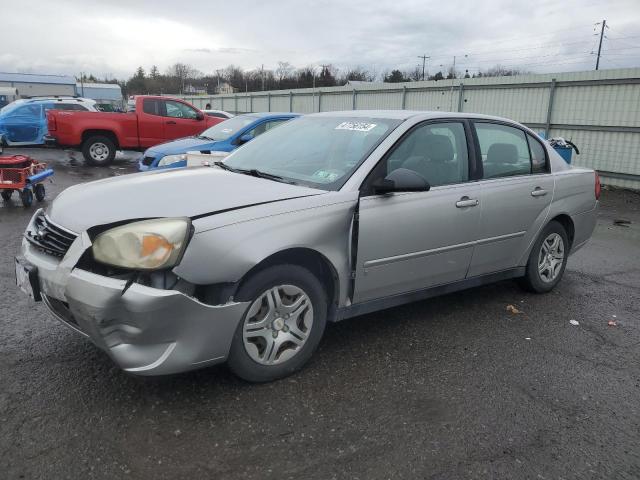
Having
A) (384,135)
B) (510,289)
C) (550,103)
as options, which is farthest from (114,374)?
(550,103)

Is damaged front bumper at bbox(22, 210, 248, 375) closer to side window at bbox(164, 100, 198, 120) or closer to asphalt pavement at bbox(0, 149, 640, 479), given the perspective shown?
asphalt pavement at bbox(0, 149, 640, 479)

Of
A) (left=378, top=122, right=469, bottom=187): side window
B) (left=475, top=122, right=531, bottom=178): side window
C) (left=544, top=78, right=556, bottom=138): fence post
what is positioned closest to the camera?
(left=378, top=122, right=469, bottom=187): side window

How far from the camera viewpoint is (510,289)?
17.0 ft

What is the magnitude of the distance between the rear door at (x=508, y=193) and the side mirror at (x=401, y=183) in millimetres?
948

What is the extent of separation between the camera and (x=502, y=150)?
4.58 meters

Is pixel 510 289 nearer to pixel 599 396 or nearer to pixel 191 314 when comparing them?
pixel 599 396

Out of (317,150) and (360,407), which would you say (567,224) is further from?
(360,407)

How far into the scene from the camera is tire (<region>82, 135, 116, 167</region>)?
14.3m

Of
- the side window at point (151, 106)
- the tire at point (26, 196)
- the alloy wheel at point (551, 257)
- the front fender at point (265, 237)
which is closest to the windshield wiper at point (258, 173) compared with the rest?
the front fender at point (265, 237)

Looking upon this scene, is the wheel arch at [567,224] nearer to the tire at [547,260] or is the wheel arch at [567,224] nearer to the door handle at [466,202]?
the tire at [547,260]

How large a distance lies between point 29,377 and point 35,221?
94 cm

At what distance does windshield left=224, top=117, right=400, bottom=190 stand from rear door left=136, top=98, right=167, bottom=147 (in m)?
10.9

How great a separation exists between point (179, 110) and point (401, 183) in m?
12.8

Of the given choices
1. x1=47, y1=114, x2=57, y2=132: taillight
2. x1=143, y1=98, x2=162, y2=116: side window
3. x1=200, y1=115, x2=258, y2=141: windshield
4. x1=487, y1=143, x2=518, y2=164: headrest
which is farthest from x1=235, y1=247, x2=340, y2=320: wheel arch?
x1=47, y1=114, x2=57, y2=132: taillight
